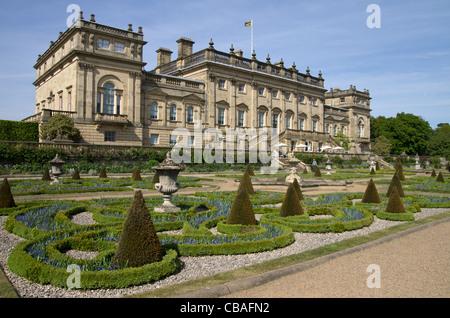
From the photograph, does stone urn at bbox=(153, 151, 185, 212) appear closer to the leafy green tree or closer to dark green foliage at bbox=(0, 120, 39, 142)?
dark green foliage at bbox=(0, 120, 39, 142)

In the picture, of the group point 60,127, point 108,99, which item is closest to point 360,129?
point 108,99

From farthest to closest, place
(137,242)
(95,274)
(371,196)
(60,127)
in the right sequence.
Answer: (60,127) < (371,196) < (137,242) < (95,274)

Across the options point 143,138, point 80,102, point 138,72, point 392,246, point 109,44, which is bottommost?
point 392,246

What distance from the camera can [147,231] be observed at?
560 cm

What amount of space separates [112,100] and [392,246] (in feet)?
103

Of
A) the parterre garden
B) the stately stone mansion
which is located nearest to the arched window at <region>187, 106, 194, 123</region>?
the stately stone mansion

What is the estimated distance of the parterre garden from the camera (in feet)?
17.5

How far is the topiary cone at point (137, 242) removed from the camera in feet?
17.8

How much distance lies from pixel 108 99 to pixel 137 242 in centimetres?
3141

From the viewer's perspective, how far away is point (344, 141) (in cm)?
6250

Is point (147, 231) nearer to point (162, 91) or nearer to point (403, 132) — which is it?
point (162, 91)

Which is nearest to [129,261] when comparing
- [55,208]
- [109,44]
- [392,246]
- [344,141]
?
[392,246]

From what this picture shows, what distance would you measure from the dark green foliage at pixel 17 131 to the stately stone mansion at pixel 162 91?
69.2 inches

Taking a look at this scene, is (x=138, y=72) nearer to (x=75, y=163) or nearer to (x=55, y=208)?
(x=75, y=163)
